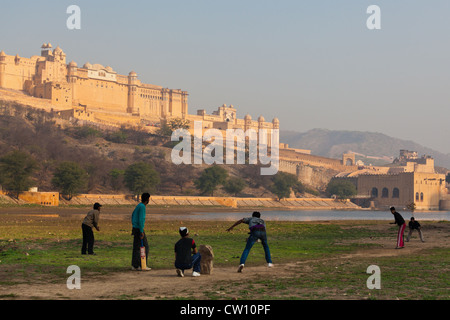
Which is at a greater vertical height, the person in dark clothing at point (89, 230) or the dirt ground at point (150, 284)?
the person in dark clothing at point (89, 230)

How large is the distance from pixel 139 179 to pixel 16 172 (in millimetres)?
17791

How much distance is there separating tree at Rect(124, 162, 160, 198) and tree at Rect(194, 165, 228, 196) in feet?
45.4

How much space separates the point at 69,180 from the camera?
68125mm

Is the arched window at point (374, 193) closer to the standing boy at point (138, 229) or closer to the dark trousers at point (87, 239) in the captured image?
the dark trousers at point (87, 239)

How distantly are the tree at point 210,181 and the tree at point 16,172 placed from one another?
106 ft

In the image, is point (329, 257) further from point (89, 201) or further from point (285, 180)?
point (285, 180)

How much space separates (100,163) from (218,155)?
40.7m

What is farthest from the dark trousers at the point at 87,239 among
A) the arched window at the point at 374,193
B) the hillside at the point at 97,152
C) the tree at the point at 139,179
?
the arched window at the point at 374,193

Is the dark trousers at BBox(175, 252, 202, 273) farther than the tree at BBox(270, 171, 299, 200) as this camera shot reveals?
No

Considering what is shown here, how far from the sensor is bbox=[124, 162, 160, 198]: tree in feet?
255

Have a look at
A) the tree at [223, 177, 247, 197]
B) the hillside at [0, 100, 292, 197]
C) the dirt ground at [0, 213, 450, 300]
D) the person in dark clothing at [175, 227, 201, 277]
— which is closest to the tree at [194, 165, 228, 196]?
the hillside at [0, 100, 292, 197]

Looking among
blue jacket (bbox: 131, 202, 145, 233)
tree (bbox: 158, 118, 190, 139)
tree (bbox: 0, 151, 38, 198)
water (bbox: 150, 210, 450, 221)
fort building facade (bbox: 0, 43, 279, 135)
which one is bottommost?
water (bbox: 150, 210, 450, 221)

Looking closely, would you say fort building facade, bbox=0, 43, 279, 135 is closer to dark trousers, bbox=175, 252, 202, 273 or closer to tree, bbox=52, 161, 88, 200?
tree, bbox=52, 161, 88, 200

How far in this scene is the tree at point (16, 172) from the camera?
62375 mm
